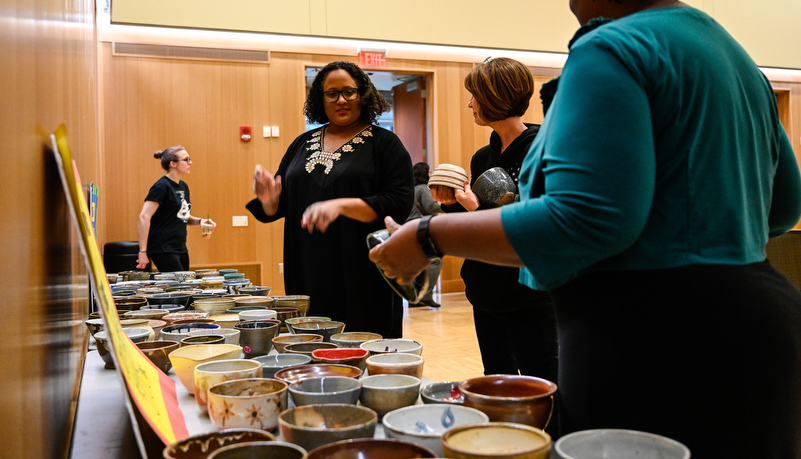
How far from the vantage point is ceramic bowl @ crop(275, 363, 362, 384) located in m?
1.01

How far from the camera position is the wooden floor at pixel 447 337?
383cm

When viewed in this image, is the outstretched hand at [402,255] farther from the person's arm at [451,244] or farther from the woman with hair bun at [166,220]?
the woman with hair bun at [166,220]

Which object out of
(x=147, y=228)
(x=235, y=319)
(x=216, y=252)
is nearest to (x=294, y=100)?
(x=216, y=252)

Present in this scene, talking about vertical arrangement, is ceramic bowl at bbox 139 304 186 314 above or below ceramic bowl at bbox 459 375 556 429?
above

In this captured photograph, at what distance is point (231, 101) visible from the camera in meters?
6.80

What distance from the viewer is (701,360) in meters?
0.81

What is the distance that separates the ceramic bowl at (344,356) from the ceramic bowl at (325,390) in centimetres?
14

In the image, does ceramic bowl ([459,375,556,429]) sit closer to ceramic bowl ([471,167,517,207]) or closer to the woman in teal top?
the woman in teal top

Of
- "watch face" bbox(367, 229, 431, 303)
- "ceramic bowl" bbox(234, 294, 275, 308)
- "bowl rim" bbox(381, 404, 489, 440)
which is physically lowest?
"bowl rim" bbox(381, 404, 489, 440)

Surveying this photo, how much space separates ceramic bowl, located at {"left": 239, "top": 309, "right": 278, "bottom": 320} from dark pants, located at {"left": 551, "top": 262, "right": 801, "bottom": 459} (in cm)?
91

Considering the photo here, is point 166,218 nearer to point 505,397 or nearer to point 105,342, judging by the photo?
point 105,342

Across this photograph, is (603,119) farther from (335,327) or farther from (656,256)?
(335,327)

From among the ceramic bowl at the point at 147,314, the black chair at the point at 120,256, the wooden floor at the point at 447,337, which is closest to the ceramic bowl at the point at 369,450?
the ceramic bowl at the point at 147,314

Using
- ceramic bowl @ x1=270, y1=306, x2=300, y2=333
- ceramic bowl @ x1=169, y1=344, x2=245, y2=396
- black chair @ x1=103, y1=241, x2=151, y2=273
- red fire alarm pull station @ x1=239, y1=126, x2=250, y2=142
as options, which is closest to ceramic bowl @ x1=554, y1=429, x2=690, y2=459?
ceramic bowl @ x1=169, y1=344, x2=245, y2=396
